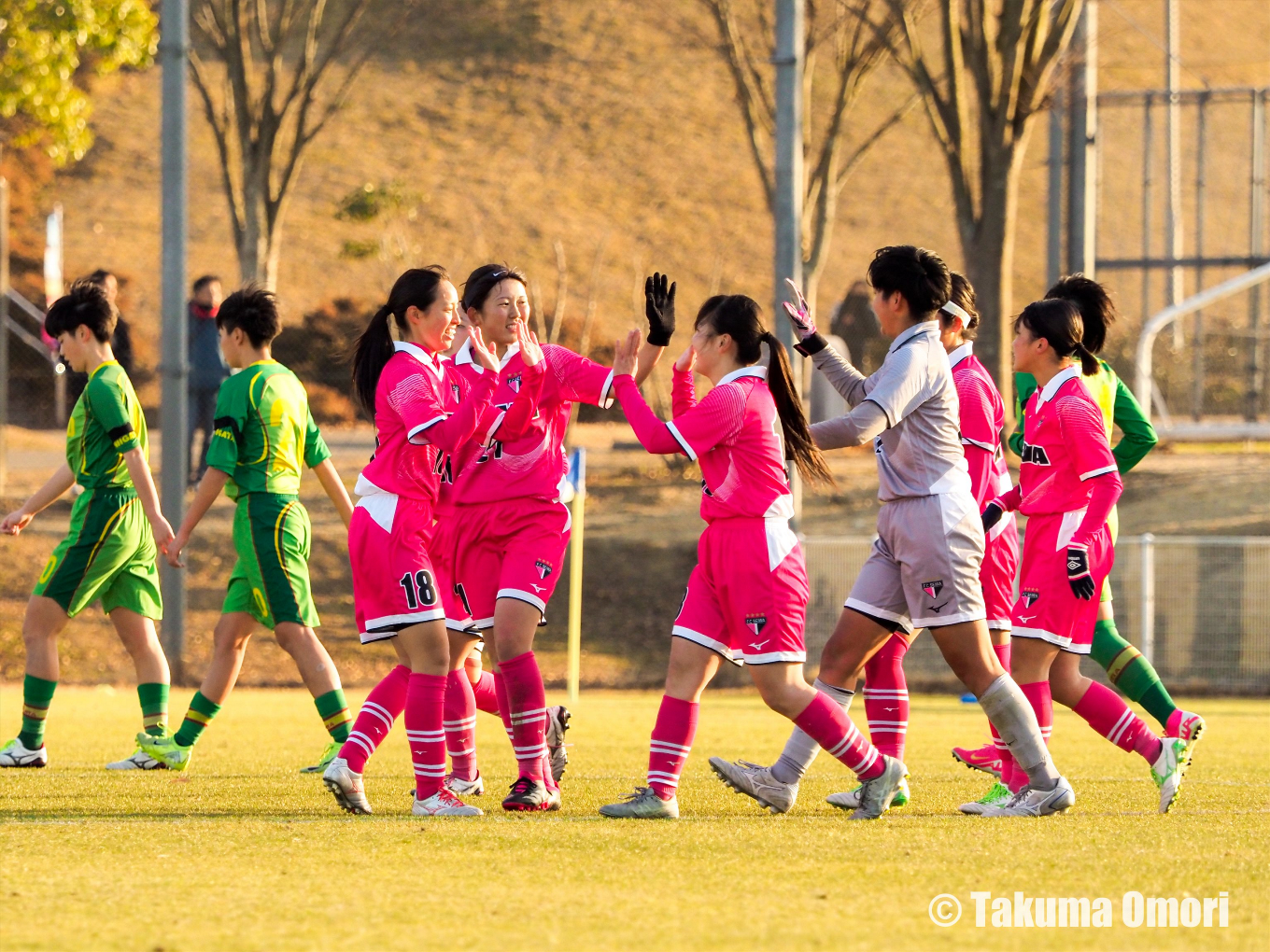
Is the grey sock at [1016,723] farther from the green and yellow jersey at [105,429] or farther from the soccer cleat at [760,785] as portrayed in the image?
the green and yellow jersey at [105,429]

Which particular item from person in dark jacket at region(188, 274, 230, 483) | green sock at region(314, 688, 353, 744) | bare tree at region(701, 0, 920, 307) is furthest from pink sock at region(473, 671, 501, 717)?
bare tree at region(701, 0, 920, 307)

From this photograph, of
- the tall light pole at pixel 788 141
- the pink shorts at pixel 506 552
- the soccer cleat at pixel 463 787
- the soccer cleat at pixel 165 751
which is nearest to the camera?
the pink shorts at pixel 506 552

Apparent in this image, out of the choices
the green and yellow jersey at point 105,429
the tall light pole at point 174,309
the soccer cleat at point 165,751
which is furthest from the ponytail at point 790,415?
the tall light pole at point 174,309

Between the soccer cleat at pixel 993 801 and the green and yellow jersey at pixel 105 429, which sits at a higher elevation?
the green and yellow jersey at pixel 105 429

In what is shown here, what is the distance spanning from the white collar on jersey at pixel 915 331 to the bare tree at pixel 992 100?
1215cm

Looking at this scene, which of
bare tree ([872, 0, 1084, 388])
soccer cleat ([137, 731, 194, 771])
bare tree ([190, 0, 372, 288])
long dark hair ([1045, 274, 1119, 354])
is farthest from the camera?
bare tree ([190, 0, 372, 288])

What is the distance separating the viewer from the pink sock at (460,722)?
260 inches

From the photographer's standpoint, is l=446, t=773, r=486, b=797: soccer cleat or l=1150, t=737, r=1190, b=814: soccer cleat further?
l=446, t=773, r=486, b=797: soccer cleat

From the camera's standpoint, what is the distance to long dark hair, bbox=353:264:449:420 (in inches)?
245

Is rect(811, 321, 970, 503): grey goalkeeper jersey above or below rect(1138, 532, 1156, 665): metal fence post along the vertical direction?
above

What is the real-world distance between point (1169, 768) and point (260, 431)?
13.1ft

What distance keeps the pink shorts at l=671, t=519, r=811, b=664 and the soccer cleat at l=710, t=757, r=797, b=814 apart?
16.6 inches

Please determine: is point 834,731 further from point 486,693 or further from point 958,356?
point 486,693

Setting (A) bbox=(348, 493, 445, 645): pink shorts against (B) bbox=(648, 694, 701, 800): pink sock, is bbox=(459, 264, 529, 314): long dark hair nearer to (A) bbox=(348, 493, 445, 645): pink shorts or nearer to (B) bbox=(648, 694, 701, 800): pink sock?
(A) bbox=(348, 493, 445, 645): pink shorts
